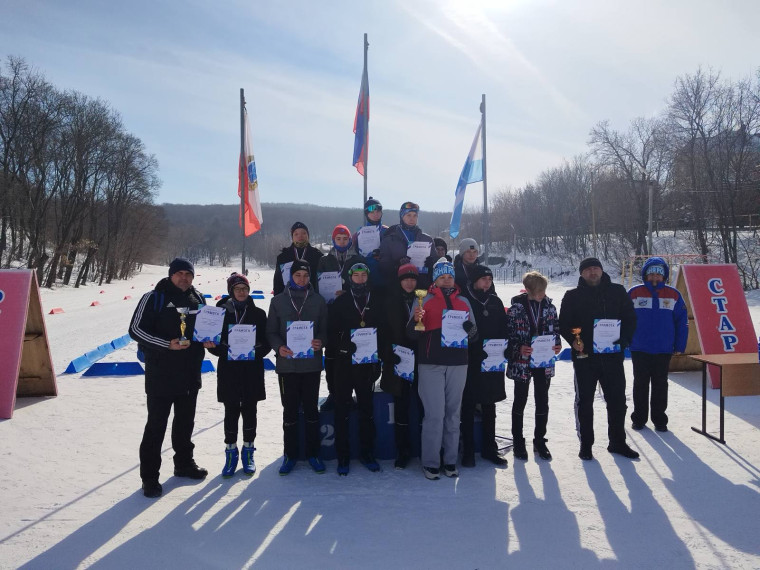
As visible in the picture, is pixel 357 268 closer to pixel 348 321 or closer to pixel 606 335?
pixel 348 321

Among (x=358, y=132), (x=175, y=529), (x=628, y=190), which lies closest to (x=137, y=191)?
(x=358, y=132)

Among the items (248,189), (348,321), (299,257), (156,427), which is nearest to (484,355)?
(348,321)

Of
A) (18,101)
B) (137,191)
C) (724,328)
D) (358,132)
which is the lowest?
(724,328)

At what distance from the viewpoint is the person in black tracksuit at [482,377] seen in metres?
4.86

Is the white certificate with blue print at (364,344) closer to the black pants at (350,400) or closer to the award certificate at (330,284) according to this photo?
the black pants at (350,400)

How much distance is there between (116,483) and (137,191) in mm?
52218

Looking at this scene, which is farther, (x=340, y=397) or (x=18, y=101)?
(x=18, y=101)

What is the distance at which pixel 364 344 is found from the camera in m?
4.57

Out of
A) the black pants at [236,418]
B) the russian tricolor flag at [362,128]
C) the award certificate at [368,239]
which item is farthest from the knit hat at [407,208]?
the russian tricolor flag at [362,128]

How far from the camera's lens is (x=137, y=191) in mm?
49750

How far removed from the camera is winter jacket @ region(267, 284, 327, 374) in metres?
4.62

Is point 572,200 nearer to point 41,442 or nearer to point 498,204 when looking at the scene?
point 498,204

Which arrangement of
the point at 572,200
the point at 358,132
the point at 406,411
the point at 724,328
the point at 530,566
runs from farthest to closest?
1. the point at 572,200
2. the point at 358,132
3. the point at 724,328
4. the point at 406,411
5. the point at 530,566

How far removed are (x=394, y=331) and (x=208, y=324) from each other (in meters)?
1.77
